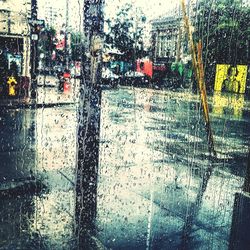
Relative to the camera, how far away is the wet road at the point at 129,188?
322 cm

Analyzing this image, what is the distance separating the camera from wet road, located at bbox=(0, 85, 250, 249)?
3221 mm

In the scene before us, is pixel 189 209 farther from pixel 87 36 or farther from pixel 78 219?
pixel 87 36

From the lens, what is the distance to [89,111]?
352 centimetres

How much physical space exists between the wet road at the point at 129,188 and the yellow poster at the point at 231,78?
18.4 metres

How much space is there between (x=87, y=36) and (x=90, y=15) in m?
0.21

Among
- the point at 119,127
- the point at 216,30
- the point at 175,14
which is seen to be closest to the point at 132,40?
the point at 175,14

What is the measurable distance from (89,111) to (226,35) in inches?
1124

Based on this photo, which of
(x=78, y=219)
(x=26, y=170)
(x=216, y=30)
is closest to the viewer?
(x=78, y=219)

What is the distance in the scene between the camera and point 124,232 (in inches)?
130

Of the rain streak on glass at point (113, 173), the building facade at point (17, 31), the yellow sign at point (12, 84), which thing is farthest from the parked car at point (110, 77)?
the rain streak on glass at point (113, 173)

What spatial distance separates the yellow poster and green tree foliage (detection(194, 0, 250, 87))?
140 cm

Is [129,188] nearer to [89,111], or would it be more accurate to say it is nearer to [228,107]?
[89,111]

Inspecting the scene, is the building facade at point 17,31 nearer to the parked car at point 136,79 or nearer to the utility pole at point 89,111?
the utility pole at point 89,111

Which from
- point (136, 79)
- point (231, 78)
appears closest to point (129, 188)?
point (231, 78)
